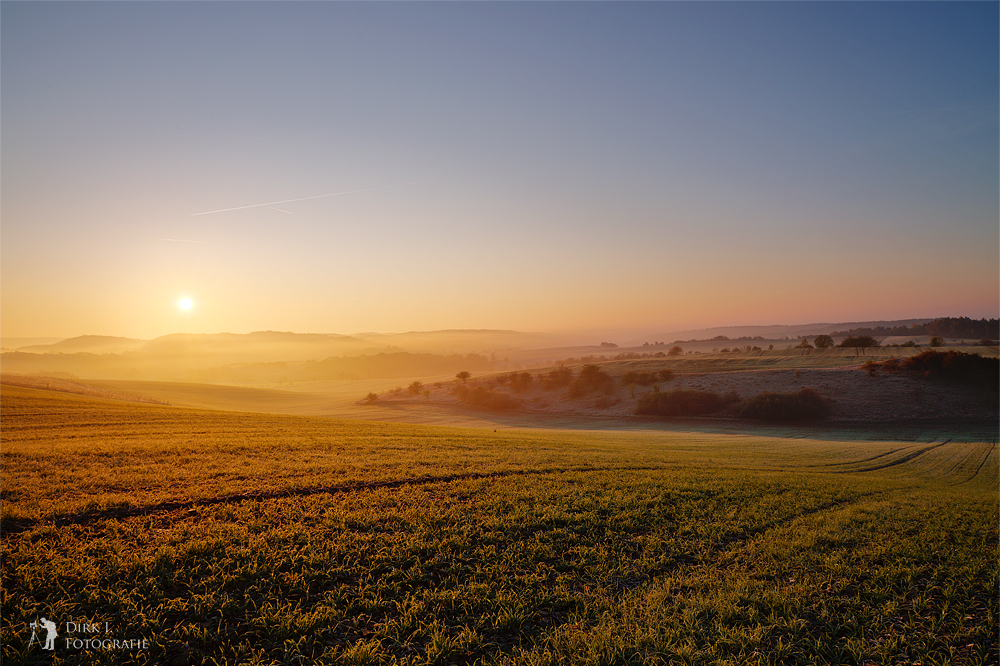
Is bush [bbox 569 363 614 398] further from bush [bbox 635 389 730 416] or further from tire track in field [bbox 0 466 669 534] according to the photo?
tire track in field [bbox 0 466 669 534]

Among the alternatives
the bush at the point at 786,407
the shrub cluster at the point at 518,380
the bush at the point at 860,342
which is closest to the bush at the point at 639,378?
the bush at the point at 786,407

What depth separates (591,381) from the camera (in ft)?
255

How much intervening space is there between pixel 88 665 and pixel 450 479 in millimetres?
7648

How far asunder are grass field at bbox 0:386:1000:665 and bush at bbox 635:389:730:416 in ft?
164

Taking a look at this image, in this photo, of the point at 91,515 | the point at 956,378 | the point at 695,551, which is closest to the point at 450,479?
the point at 695,551

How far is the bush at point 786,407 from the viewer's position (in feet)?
178

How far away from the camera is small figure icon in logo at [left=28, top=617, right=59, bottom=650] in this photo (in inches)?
176

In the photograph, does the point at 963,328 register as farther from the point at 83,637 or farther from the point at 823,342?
the point at 83,637

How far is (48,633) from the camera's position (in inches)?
183

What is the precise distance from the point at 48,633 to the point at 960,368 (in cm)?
8909

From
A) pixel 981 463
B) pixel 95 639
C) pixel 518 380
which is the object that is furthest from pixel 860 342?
pixel 95 639

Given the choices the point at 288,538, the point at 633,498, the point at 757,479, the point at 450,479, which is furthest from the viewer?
the point at 757,479

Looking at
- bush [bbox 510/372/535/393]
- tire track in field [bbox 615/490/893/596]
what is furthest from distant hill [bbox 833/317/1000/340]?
tire track in field [bbox 615/490/893/596]

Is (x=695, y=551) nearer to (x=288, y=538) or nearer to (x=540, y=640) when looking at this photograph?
(x=540, y=640)
